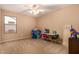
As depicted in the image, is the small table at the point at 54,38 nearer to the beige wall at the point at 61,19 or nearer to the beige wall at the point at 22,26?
the beige wall at the point at 61,19

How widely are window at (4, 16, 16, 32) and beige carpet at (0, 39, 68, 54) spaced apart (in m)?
0.23

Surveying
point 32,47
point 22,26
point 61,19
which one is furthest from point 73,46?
point 22,26

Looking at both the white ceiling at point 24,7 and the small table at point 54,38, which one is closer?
the white ceiling at point 24,7

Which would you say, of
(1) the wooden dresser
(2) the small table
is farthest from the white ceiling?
(1) the wooden dresser

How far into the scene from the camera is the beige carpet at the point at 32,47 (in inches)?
62.4

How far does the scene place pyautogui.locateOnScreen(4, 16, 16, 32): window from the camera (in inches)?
63.4

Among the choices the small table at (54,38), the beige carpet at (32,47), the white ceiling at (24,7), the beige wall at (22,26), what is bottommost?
the beige carpet at (32,47)

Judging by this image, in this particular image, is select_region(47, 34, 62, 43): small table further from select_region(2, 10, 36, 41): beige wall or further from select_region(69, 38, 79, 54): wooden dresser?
select_region(2, 10, 36, 41): beige wall

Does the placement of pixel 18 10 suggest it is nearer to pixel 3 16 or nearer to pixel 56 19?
pixel 3 16

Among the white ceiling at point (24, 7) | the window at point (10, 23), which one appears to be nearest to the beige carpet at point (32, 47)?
the window at point (10, 23)

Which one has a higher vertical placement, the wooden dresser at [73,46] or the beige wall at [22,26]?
the beige wall at [22,26]

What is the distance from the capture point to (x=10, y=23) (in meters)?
1.63

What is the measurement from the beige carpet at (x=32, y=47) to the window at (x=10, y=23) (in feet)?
0.76

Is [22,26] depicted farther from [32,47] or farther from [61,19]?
[61,19]
